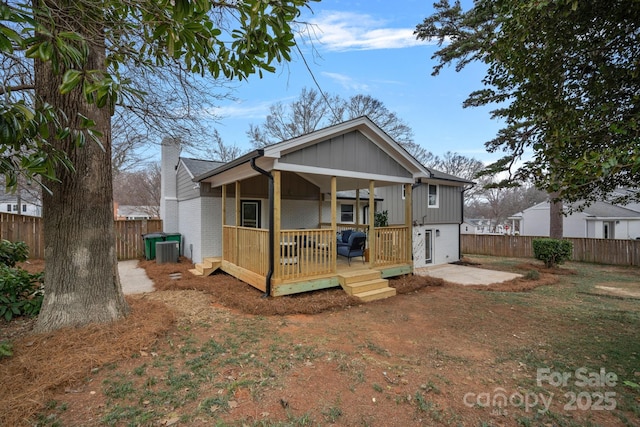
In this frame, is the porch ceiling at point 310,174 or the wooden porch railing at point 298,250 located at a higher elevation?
the porch ceiling at point 310,174

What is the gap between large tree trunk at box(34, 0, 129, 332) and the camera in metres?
3.90

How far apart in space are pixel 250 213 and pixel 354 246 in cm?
407

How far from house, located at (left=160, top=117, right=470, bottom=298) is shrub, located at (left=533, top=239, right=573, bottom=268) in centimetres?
350

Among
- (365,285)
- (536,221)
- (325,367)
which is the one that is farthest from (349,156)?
(536,221)

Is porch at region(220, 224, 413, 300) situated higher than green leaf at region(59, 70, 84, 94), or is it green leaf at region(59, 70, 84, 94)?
green leaf at region(59, 70, 84, 94)

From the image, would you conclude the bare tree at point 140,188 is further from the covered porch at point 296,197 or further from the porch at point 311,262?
the porch at point 311,262

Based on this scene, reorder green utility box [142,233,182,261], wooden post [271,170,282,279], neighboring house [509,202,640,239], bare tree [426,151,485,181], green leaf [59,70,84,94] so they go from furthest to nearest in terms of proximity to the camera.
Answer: bare tree [426,151,485,181], neighboring house [509,202,640,239], green utility box [142,233,182,261], wooden post [271,170,282,279], green leaf [59,70,84,94]

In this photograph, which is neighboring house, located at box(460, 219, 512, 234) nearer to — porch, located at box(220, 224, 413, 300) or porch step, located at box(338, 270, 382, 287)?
porch, located at box(220, 224, 413, 300)

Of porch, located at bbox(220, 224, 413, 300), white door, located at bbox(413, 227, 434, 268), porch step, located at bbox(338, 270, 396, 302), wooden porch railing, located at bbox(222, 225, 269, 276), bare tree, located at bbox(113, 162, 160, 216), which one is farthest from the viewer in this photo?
bare tree, located at bbox(113, 162, 160, 216)

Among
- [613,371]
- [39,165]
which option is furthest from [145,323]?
[613,371]

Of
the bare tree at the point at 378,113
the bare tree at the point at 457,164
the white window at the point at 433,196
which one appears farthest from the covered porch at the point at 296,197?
the bare tree at the point at 457,164

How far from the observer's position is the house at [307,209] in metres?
6.27

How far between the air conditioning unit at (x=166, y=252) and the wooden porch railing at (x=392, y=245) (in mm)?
7325

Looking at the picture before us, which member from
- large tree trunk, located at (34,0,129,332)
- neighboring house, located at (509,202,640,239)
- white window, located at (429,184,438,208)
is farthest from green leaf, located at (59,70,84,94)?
neighboring house, located at (509,202,640,239)
